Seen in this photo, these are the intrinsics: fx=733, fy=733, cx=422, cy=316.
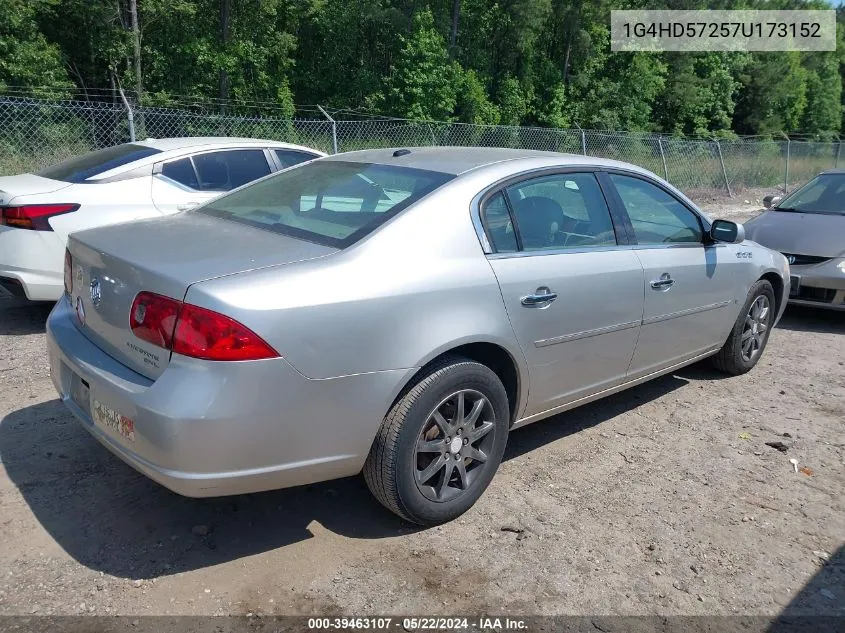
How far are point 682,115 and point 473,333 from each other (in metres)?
40.4

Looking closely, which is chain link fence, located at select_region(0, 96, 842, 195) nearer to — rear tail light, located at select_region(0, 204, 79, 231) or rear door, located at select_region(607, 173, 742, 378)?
rear tail light, located at select_region(0, 204, 79, 231)

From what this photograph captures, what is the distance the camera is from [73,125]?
11.5 meters

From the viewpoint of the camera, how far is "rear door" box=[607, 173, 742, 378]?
4207mm

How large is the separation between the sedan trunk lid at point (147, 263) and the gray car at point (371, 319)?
0.04 ft

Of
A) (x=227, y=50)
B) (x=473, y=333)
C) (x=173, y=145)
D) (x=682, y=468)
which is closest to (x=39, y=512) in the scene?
(x=473, y=333)

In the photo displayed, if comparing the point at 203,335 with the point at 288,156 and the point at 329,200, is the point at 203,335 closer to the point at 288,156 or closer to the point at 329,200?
the point at 329,200

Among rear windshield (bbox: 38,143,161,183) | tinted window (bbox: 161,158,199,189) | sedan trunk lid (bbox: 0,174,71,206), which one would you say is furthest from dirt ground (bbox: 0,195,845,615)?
tinted window (bbox: 161,158,199,189)

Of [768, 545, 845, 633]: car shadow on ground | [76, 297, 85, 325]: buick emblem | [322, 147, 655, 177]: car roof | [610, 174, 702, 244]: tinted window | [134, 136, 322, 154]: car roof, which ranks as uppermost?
[134, 136, 322, 154]: car roof

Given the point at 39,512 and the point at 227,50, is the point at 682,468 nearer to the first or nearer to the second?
the point at 39,512

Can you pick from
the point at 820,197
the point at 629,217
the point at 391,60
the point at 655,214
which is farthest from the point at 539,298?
the point at 391,60

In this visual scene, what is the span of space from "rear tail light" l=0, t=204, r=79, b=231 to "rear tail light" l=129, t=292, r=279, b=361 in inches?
133

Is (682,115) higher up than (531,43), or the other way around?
(531,43)

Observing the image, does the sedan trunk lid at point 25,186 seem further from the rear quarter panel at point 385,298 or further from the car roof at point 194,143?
the rear quarter panel at point 385,298

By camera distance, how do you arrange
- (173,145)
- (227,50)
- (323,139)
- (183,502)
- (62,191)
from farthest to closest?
(227,50)
(323,139)
(173,145)
(62,191)
(183,502)
